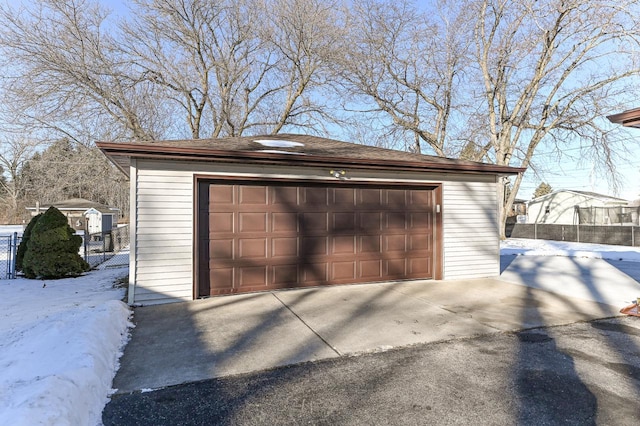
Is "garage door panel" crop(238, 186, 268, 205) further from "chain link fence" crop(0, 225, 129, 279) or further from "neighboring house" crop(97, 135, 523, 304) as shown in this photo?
"chain link fence" crop(0, 225, 129, 279)

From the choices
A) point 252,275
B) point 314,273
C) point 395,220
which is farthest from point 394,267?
point 252,275

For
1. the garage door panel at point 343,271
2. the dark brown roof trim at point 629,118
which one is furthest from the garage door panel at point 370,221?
the dark brown roof trim at point 629,118

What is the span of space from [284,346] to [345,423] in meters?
1.56

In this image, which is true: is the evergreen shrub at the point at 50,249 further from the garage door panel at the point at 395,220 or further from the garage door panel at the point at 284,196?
the garage door panel at the point at 395,220

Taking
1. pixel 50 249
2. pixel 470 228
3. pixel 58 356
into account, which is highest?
pixel 470 228

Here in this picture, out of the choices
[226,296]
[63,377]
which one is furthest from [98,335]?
[226,296]

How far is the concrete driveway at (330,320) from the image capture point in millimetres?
3652

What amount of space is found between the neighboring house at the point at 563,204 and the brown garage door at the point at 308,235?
88.4 feet

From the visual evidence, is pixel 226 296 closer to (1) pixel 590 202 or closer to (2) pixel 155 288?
(2) pixel 155 288

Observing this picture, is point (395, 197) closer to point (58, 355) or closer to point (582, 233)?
point (58, 355)

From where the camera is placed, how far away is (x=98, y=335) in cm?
390

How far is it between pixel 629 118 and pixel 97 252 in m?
15.5

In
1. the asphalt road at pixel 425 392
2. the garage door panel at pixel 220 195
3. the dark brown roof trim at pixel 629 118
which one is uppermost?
the dark brown roof trim at pixel 629 118

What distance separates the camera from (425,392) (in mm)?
2982
